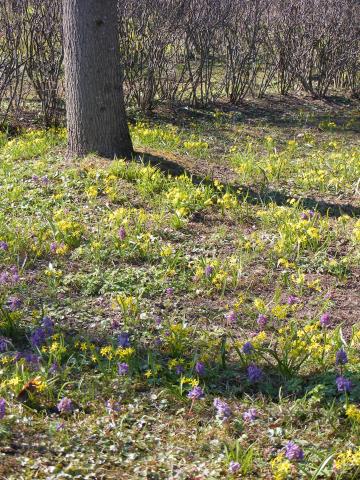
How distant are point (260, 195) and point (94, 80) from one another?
6.57 feet

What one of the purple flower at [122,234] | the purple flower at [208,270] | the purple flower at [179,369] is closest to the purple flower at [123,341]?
the purple flower at [179,369]

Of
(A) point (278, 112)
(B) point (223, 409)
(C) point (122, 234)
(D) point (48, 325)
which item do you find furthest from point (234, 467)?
(A) point (278, 112)

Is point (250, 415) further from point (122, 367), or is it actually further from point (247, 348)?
point (122, 367)

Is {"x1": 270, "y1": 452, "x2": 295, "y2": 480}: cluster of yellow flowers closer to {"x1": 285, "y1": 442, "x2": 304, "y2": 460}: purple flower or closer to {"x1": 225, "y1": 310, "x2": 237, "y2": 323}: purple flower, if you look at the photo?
{"x1": 285, "y1": 442, "x2": 304, "y2": 460}: purple flower

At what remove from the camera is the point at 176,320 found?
13.3 ft

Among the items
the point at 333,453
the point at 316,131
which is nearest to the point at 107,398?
the point at 333,453

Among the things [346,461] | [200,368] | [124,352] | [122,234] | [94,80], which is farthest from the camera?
[94,80]

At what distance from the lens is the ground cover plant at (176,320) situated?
298 cm

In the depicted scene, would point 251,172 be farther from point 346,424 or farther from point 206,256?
point 346,424

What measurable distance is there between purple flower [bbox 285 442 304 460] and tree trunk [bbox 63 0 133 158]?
4281 mm

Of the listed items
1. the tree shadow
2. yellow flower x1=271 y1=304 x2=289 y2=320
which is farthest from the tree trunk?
yellow flower x1=271 y1=304 x2=289 y2=320

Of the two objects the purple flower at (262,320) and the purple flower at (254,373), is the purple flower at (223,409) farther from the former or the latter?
the purple flower at (262,320)

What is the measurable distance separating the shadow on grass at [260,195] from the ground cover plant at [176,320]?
29mm

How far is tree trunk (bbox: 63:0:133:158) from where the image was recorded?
6.13m
